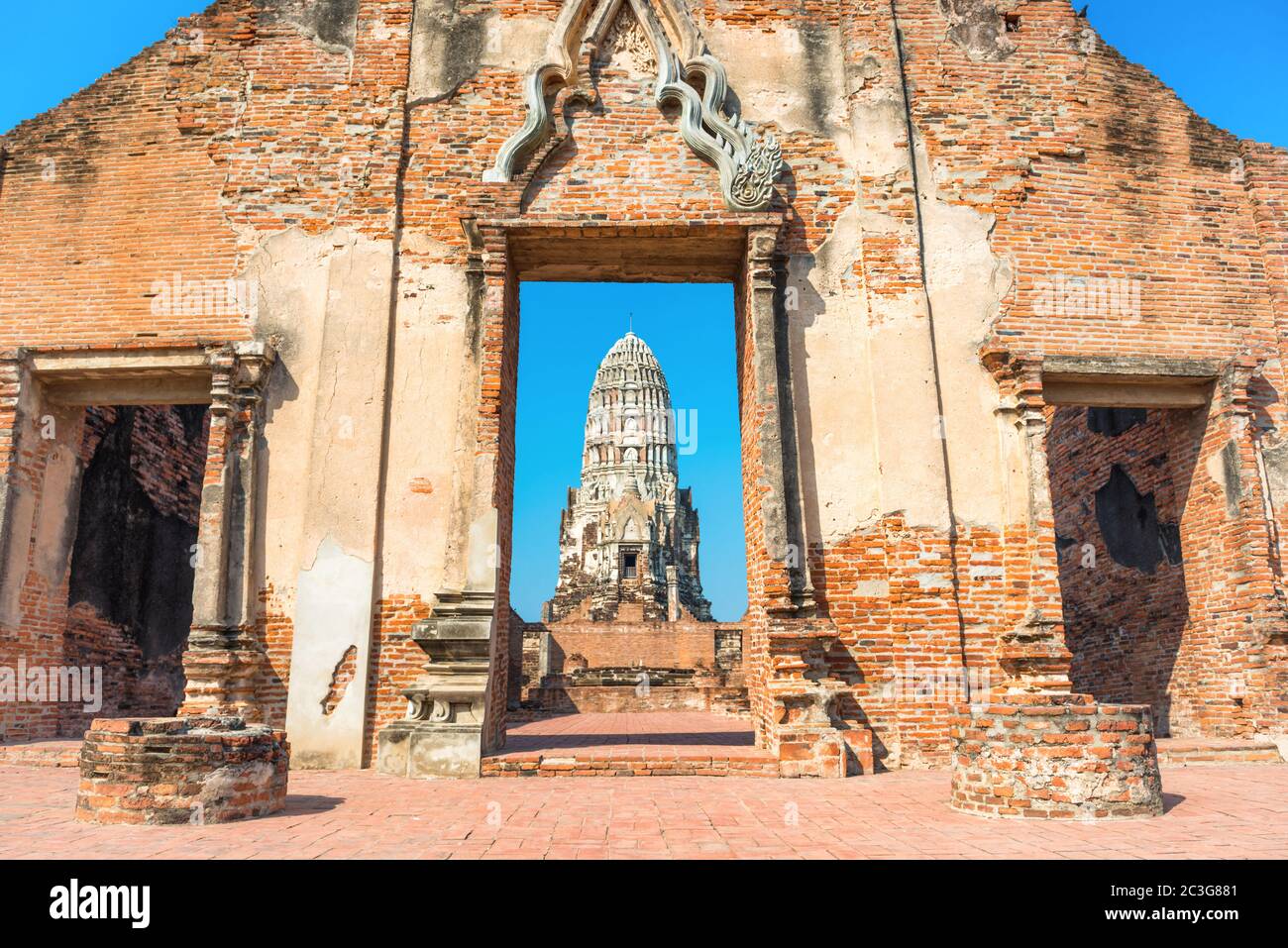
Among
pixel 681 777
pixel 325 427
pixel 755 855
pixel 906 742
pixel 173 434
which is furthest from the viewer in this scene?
pixel 173 434

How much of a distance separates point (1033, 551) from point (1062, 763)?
3600 mm

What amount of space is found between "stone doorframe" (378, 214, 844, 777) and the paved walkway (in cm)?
79

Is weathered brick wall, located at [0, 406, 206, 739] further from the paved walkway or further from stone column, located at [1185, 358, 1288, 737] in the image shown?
stone column, located at [1185, 358, 1288, 737]

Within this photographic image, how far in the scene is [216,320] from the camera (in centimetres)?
907

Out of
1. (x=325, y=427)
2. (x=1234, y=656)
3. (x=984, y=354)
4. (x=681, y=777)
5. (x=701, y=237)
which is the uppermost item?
(x=701, y=237)

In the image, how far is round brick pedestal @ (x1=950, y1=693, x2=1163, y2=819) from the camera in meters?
5.20

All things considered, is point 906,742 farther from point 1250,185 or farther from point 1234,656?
point 1250,185

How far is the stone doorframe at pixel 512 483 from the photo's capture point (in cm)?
764

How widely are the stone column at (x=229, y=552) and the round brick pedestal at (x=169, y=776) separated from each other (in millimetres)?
2526

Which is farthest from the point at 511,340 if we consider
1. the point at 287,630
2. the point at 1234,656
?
the point at 1234,656

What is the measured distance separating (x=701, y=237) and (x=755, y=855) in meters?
6.53

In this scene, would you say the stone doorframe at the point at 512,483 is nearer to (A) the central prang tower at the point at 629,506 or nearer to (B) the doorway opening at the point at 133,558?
(B) the doorway opening at the point at 133,558

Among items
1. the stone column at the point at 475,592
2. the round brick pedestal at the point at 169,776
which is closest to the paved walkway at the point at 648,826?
the round brick pedestal at the point at 169,776

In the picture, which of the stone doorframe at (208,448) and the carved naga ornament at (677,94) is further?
the carved naga ornament at (677,94)
